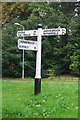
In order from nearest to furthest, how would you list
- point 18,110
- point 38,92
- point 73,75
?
point 18,110 < point 38,92 < point 73,75

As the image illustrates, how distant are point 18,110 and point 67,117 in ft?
3.28

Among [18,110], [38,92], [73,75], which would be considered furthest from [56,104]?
[73,75]

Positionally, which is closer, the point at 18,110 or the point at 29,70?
the point at 18,110

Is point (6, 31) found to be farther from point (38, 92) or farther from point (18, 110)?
point (18, 110)

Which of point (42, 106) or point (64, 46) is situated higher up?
point (64, 46)

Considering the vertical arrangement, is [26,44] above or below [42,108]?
above

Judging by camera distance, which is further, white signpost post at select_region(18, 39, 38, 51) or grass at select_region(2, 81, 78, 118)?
white signpost post at select_region(18, 39, 38, 51)

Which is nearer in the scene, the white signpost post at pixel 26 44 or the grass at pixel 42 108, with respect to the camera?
the grass at pixel 42 108

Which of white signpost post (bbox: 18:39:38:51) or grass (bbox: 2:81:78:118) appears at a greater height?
white signpost post (bbox: 18:39:38:51)

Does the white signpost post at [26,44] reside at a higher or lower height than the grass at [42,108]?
higher

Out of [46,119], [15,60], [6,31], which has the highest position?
[6,31]

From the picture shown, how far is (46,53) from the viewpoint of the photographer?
1042 inches

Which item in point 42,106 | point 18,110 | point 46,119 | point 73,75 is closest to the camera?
point 46,119

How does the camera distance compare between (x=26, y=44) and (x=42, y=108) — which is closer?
(x=42, y=108)
